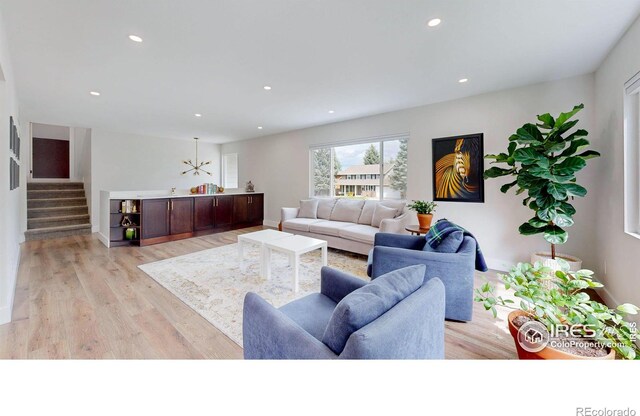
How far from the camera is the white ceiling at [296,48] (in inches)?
75.5

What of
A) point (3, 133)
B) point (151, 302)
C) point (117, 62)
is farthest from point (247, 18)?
point (151, 302)

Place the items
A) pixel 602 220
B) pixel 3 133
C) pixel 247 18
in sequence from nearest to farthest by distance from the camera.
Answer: pixel 247 18
pixel 3 133
pixel 602 220

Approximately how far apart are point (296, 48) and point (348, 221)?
3004 millimetres

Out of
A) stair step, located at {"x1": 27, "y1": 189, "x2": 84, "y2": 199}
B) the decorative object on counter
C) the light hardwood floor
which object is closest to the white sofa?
the light hardwood floor

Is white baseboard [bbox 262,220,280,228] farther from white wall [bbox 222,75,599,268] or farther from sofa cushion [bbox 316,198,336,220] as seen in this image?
white wall [bbox 222,75,599,268]

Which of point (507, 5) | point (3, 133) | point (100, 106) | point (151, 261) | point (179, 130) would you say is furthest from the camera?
point (179, 130)

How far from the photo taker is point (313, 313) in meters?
1.54

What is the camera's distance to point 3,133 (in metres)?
2.22

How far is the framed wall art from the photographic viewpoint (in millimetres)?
3680

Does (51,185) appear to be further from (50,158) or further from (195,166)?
(195,166)

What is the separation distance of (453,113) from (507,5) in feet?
7.07

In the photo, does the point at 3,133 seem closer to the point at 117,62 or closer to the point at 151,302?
the point at 117,62

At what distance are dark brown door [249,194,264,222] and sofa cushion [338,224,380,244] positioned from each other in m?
3.45

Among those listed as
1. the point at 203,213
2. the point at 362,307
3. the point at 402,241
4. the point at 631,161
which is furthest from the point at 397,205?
the point at 203,213
